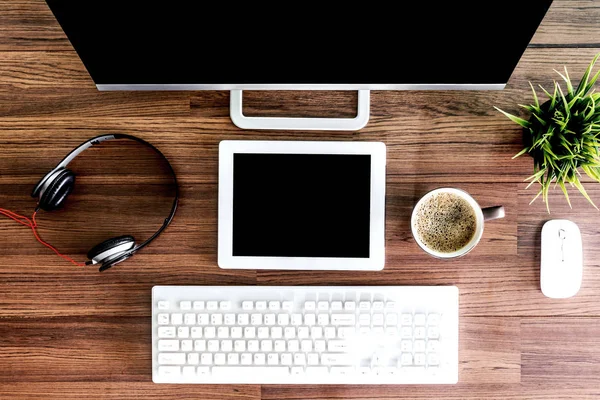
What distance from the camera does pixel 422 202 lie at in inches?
31.8

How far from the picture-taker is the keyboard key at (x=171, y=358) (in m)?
0.83

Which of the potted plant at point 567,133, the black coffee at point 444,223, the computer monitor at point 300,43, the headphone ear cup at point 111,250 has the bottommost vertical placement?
the headphone ear cup at point 111,250

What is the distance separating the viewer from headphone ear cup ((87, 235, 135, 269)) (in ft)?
2.60

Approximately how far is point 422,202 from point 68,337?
0.63 meters

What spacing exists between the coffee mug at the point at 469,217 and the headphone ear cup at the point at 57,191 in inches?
22.1

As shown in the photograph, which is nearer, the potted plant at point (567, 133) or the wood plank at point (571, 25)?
the potted plant at point (567, 133)

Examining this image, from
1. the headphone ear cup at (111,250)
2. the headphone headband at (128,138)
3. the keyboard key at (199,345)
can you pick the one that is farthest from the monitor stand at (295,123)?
the keyboard key at (199,345)

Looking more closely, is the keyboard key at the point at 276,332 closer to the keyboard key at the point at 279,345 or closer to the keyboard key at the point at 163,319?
the keyboard key at the point at 279,345

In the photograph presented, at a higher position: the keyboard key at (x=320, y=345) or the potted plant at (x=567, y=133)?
the potted plant at (x=567, y=133)

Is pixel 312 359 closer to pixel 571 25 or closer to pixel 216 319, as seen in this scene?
pixel 216 319

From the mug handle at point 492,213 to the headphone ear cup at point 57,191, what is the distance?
672 millimetres

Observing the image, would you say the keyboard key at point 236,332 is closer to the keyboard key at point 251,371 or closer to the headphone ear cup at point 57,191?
the keyboard key at point 251,371

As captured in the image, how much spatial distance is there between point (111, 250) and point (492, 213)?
0.60m

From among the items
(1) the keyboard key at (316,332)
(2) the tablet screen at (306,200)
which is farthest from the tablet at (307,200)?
(1) the keyboard key at (316,332)
